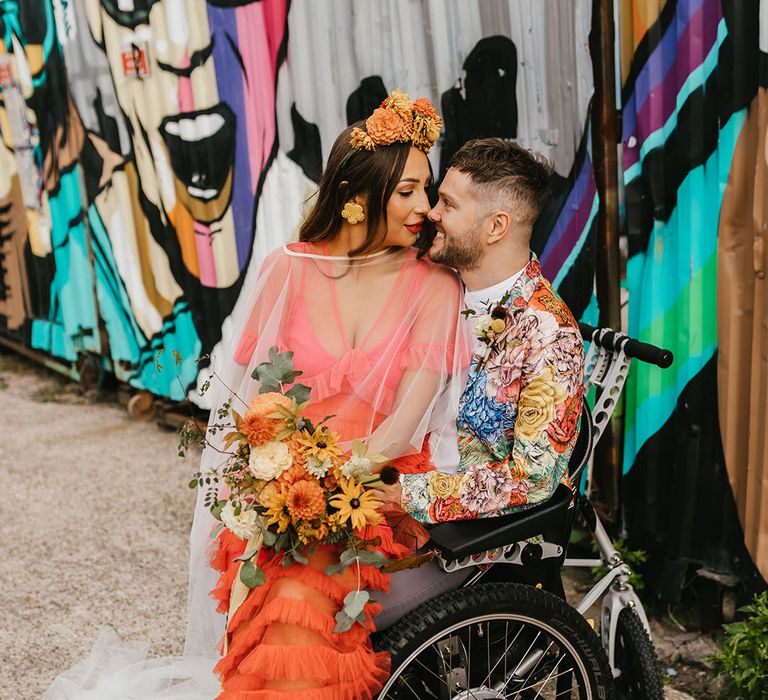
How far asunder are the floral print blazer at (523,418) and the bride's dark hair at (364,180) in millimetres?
471

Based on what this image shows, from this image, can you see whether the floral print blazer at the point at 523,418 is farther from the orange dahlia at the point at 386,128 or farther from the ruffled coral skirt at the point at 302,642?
the orange dahlia at the point at 386,128

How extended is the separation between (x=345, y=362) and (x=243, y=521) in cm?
58

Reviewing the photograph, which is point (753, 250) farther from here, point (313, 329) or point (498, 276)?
point (313, 329)

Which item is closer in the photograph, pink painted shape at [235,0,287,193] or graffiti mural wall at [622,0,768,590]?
graffiti mural wall at [622,0,768,590]

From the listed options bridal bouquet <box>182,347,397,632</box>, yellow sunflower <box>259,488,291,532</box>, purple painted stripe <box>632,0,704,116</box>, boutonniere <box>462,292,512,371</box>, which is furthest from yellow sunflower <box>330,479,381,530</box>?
purple painted stripe <box>632,0,704,116</box>

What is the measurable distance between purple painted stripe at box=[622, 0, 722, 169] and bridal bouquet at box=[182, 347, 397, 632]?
173 cm

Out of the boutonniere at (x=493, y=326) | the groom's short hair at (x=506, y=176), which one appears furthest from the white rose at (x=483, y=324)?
the groom's short hair at (x=506, y=176)

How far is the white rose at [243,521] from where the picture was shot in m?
2.06

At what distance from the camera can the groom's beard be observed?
8.09 feet

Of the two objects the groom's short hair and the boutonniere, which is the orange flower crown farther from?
the boutonniere

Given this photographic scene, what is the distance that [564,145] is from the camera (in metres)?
3.25

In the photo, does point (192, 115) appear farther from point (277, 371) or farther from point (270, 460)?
point (270, 460)

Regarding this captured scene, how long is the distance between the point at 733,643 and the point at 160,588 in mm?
2465

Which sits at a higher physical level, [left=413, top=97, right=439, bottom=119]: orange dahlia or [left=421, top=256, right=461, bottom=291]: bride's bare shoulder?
[left=413, top=97, right=439, bottom=119]: orange dahlia
